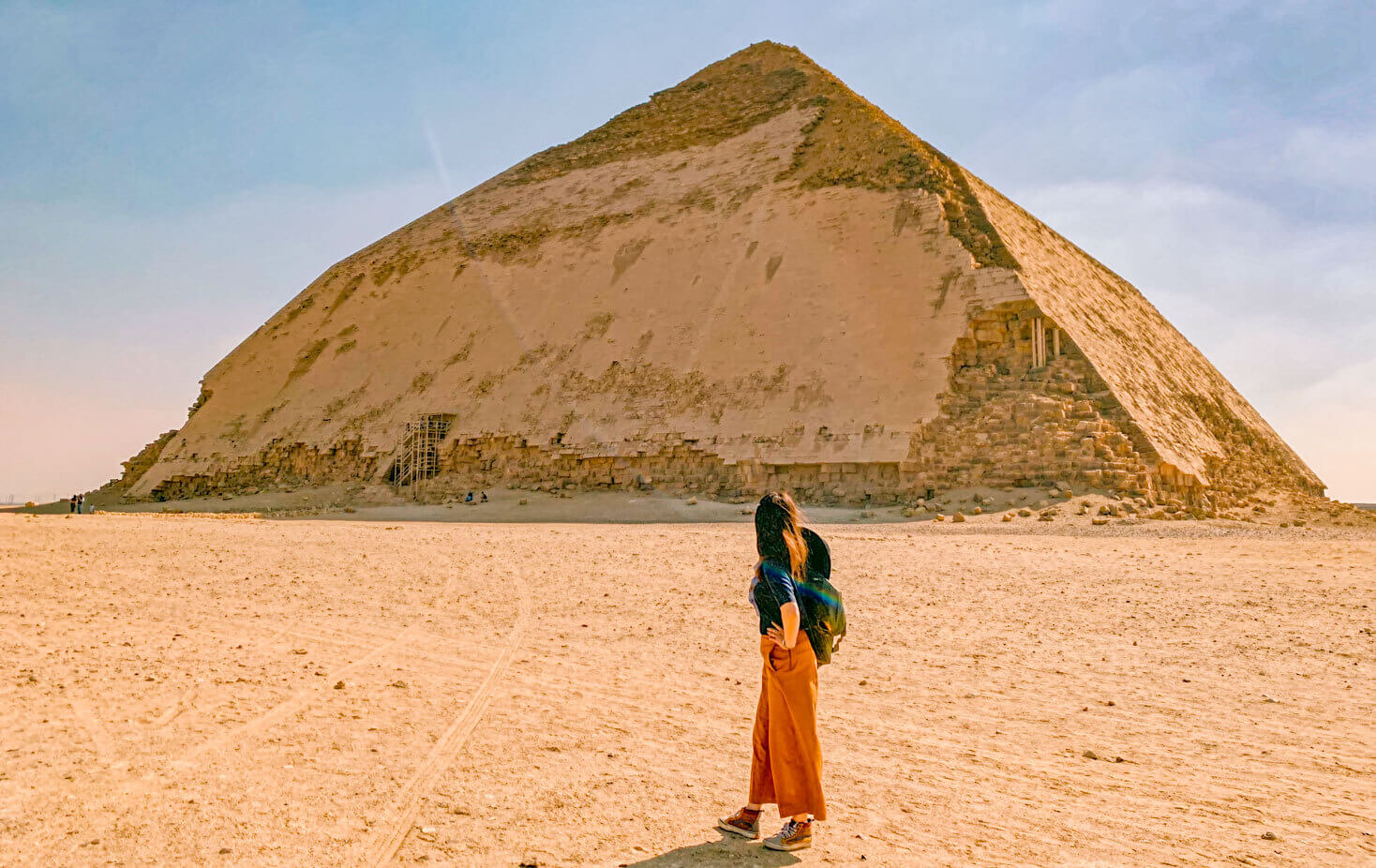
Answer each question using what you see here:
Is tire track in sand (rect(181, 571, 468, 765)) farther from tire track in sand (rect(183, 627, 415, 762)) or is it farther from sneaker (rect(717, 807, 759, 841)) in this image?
sneaker (rect(717, 807, 759, 841))

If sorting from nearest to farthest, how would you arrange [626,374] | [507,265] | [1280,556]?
[1280,556]
[626,374]
[507,265]

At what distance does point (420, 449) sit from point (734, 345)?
28.9 ft

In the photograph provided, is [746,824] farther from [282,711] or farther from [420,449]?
[420,449]

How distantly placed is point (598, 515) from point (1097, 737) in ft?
48.4

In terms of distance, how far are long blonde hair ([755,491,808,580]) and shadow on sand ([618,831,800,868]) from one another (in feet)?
3.11

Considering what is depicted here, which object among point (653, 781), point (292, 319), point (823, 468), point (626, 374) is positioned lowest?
point (653, 781)

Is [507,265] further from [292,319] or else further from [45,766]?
[45,766]

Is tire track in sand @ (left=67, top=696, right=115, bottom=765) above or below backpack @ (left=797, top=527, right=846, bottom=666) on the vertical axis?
below

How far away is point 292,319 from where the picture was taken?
1329 inches

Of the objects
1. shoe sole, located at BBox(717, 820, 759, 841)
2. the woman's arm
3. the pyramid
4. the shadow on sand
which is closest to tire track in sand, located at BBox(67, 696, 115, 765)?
the shadow on sand

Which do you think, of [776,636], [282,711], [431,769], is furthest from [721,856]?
[282,711]

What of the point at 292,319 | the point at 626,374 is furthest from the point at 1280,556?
the point at 292,319

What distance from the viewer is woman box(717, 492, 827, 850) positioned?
3525mm

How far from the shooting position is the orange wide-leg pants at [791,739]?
354 cm
